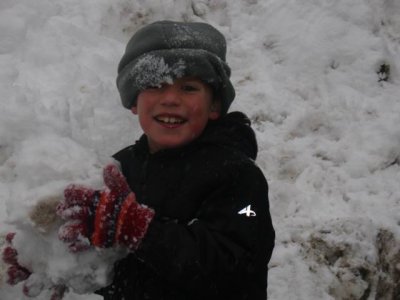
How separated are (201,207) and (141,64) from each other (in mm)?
658

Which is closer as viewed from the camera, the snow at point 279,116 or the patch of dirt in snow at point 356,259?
the snow at point 279,116

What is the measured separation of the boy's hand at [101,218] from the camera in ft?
5.24

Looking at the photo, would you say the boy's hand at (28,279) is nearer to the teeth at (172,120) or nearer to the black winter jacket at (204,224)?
the black winter jacket at (204,224)

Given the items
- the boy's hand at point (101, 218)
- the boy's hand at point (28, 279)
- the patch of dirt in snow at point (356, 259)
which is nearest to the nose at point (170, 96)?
the boy's hand at point (101, 218)

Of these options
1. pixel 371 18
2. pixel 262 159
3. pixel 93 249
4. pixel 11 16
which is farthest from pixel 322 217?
pixel 11 16

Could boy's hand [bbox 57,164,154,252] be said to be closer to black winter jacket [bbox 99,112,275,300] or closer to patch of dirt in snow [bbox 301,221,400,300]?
black winter jacket [bbox 99,112,275,300]

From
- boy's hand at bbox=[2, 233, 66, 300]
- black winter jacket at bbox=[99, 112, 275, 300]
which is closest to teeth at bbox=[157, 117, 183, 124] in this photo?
black winter jacket at bbox=[99, 112, 275, 300]

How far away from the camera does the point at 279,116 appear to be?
4543mm

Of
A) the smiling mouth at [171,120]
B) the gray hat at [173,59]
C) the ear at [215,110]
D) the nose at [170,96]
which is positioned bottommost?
the ear at [215,110]

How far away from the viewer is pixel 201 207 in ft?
6.02

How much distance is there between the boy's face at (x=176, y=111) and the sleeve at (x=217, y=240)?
0.98ft

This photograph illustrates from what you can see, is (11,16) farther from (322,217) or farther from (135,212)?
(135,212)

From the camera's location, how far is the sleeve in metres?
1.66

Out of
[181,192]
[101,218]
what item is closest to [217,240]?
[181,192]
